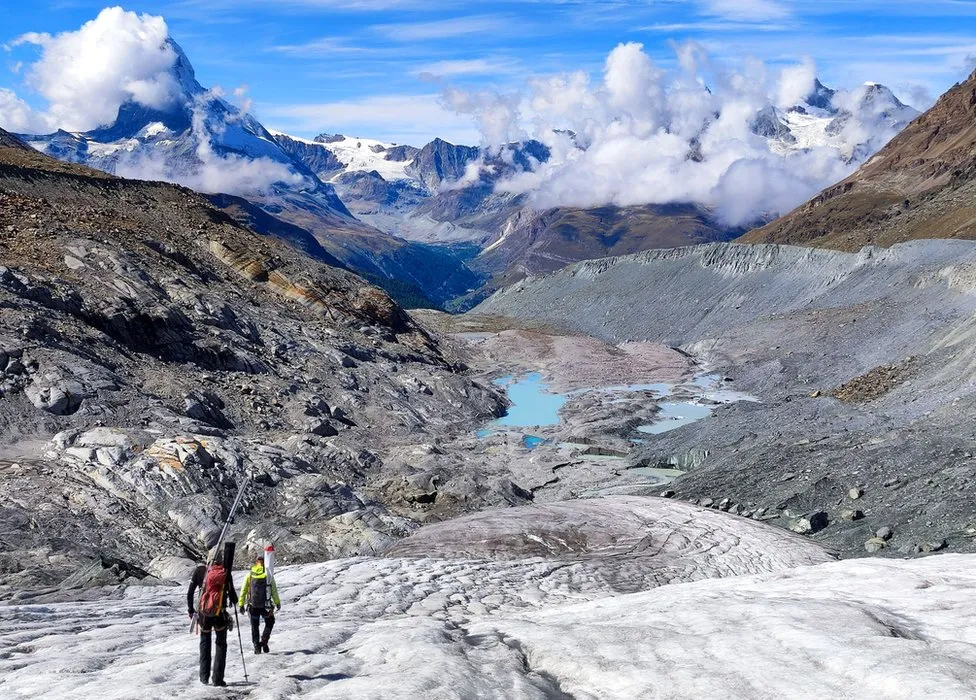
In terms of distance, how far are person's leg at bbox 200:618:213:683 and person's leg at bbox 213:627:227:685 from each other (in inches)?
4.6

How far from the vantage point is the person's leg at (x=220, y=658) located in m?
11.7

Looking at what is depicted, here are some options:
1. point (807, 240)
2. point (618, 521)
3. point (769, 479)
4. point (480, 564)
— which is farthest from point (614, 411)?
point (807, 240)

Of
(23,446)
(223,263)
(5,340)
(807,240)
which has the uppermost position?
(807,240)

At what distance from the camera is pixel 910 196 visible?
6147 inches

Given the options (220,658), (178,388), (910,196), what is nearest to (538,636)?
(220,658)

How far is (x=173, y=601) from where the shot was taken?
59.4 ft

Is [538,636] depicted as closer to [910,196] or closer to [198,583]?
[198,583]

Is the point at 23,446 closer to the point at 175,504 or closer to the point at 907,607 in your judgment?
the point at 175,504

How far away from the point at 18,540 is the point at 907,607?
19.6 meters

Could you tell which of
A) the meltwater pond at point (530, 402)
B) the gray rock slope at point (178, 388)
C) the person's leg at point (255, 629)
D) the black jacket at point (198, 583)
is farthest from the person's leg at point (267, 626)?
the meltwater pond at point (530, 402)

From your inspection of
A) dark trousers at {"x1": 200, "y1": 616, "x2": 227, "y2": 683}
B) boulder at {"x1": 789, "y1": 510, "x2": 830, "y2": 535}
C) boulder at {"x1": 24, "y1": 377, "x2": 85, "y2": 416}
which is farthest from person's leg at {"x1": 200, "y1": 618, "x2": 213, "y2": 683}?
boulder at {"x1": 24, "y1": 377, "x2": 85, "y2": 416}

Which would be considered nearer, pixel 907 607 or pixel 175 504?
pixel 907 607

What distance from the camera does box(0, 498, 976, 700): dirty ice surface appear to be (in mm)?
12031

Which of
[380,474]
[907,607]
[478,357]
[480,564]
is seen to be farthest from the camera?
[478,357]
